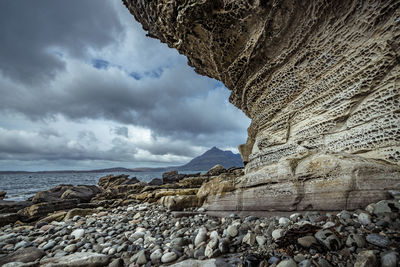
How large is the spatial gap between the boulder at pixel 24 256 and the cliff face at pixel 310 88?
4.81m

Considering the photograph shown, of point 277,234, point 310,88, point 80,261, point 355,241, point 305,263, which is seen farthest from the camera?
point 310,88

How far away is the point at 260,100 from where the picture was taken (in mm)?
6625

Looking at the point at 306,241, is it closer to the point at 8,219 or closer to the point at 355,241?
the point at 355,241

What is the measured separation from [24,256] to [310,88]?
337 inches

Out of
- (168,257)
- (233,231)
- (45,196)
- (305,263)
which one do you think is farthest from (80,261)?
(45,196)

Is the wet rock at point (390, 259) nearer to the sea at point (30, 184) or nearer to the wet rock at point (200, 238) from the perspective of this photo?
the wet rock at point (200, 238)

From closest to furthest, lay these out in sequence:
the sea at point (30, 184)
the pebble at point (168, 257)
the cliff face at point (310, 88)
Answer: the pebble at point (168, 257) < the cliff face at point (310, 88) < the sea at point (30, 184)

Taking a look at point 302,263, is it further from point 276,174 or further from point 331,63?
point 331,63

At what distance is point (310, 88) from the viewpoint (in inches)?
199

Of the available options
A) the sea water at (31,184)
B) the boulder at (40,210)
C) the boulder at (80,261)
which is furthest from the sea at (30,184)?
the boulder at (80,261)

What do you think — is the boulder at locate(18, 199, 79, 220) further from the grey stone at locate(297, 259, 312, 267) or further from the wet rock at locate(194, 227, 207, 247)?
the grey stone at locate(297, 259, 312, 267)

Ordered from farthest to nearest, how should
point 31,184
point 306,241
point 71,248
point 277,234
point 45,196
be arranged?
point 31,184 < point 45,196 < point 71,248 < point 277,234 < point 306,241

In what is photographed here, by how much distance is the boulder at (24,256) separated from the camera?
362cm

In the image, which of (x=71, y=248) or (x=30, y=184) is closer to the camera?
(x=71, y=248)
